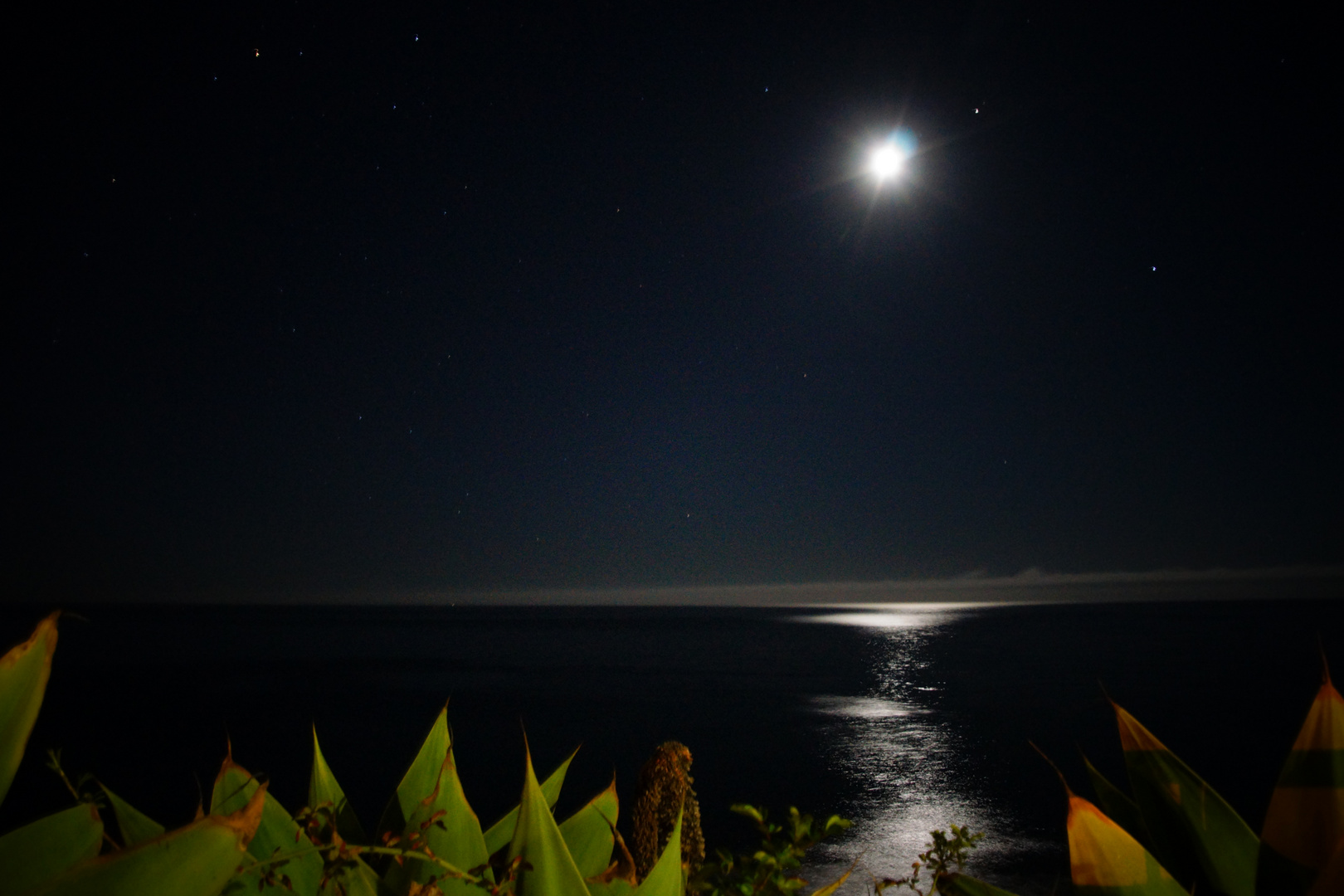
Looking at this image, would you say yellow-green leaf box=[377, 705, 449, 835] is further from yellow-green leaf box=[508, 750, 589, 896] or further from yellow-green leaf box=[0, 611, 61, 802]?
yellow-green leaf box=[0, 611, 61, 802]

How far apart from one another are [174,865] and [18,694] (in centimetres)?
Result: 29

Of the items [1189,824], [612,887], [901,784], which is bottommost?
[901,784]

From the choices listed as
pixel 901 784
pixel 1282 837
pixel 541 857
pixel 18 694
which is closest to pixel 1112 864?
pixel 1282 837

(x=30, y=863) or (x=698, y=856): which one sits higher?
(x=30, y=863)

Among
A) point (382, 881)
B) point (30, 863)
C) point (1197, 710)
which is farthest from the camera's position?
point (1197, 710)

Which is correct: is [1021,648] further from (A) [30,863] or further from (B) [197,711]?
(A) [30,863]

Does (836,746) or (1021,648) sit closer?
(836,746)

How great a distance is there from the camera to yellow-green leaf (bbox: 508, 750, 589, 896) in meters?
0.89

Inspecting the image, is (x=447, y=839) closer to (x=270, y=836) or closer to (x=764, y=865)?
(x=270, y=836)

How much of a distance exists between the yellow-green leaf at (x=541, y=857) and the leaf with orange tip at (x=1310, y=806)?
71 cm

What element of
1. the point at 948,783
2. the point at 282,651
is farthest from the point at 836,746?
the point at 282,651

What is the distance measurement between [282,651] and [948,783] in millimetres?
104458

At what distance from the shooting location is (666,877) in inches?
39.2

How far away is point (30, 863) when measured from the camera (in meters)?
0.72
